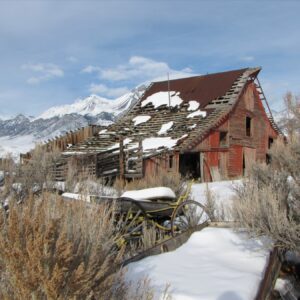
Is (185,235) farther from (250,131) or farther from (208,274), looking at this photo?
(250,131)

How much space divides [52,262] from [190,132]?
1896 cm

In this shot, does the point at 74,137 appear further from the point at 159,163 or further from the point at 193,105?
the point at 159,163

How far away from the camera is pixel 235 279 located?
4.70 meters

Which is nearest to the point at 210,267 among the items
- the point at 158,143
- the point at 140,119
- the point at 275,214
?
the point at 275,214

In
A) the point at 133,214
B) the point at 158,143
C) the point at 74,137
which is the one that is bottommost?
the point at 133,214

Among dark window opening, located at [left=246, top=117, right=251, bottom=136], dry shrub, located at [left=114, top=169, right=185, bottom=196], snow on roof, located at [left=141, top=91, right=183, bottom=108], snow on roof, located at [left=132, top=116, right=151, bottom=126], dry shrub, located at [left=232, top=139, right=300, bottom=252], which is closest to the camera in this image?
dry shrub, located at [left=232, top=139, right=300, bottom=252]

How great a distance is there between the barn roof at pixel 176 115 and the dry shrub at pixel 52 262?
15918 millimetres

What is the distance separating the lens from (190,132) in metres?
21.7

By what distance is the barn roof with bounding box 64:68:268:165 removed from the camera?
2156 cm

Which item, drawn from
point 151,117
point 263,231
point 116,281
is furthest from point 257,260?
point 151,117

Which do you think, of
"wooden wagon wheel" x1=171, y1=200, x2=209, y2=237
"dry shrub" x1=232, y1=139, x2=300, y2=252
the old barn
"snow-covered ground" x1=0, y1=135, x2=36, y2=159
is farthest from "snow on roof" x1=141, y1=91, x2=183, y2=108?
"dry shrub" x1=232, y1=139, x2=300, y2=252

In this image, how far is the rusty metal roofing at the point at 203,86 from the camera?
84.1 feet

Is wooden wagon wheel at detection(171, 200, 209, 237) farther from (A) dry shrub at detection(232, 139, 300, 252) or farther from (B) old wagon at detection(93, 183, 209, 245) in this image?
(A) dry shrub at detection(232, 139, 300, 252)

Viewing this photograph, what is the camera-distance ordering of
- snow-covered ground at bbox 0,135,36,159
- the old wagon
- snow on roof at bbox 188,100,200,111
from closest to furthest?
the old wagon → snow-covered ground at bbox 0,135,36,159 → snow on roof at bbox 188,100,200,111
